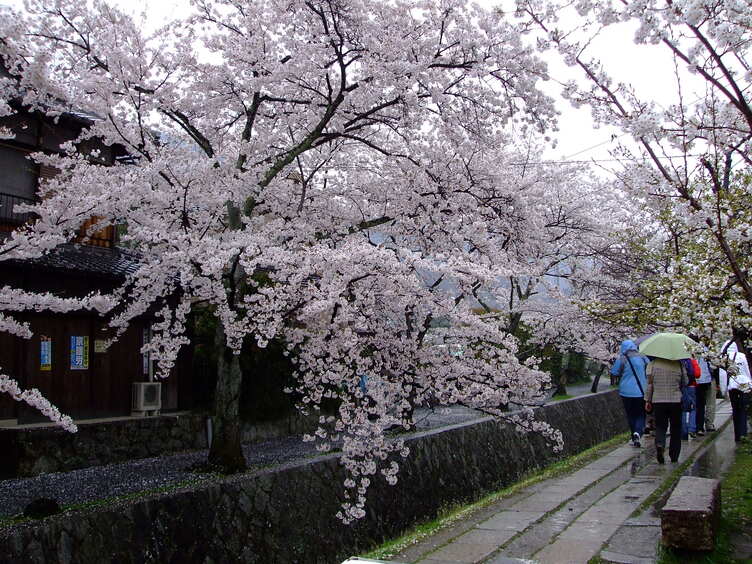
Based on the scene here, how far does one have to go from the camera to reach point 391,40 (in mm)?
7984

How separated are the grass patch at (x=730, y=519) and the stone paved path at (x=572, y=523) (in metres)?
0.21

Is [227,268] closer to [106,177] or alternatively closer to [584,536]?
[106,177]

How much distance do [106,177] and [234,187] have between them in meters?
1.49

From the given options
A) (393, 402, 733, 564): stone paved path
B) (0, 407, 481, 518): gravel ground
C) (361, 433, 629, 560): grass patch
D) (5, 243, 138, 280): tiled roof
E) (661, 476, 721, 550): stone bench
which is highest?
(5, 243, 138, 280): tiled roof

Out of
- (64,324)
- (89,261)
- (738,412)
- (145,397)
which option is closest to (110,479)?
(145,397)

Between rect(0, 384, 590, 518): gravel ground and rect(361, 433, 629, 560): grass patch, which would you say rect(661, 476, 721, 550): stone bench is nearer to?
rect(361, 433, 629, 560): grass patch

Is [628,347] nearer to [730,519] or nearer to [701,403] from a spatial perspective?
[701,403]

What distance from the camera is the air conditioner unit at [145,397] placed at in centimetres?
1407

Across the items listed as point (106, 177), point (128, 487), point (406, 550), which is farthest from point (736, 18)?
point (128, 487)

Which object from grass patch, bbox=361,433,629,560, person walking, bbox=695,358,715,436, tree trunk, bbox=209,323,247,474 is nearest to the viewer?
grass patch, bbox=361,433,629,560

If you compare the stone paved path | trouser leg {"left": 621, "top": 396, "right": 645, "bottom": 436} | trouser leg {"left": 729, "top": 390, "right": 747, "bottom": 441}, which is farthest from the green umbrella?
trouser leg {"left": 729, "top": 390, "right": 747, "bottom": 441}

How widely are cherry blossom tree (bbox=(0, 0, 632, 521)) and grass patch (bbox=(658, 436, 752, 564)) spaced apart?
261 cm

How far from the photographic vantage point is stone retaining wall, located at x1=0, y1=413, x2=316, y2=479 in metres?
10.1

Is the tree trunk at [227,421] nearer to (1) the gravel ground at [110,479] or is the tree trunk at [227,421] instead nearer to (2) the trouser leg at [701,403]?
(1) the gravel ground at [110,479]
